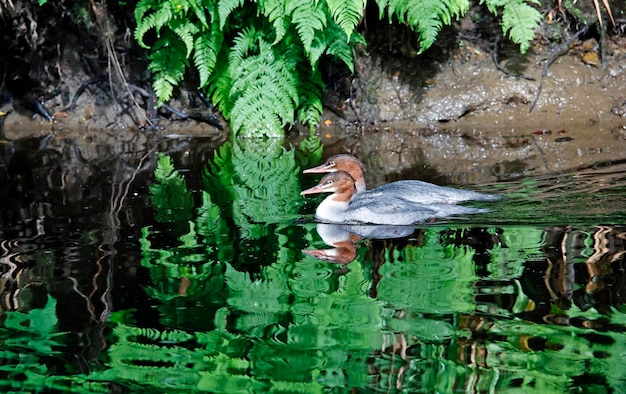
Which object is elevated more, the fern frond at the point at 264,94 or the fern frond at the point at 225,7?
the fern frond at the point at 225,7

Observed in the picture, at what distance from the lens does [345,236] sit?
646 cm

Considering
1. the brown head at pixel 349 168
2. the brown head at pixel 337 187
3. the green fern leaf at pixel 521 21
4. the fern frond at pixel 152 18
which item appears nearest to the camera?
the brown head at pixel 337 187

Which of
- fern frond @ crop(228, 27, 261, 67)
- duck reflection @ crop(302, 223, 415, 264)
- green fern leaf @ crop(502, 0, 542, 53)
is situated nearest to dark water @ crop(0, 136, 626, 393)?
duck reflection @ crop(302, 223, 415, 264)

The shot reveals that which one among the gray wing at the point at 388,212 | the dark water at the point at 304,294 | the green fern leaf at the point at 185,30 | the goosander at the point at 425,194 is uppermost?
the green fern leaf at the point at 185,30

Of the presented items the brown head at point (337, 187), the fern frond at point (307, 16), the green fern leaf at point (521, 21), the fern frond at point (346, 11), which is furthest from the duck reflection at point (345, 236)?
the green fern leaf at point (521, 21)

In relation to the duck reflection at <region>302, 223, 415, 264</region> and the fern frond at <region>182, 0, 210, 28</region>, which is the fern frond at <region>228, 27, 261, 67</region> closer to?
the fern frond at <region>182, 0, 210, 28</region>

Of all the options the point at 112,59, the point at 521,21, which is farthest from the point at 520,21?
the point at 112,59

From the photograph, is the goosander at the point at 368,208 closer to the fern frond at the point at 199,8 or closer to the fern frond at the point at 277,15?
the fern frond at the point at 277,15

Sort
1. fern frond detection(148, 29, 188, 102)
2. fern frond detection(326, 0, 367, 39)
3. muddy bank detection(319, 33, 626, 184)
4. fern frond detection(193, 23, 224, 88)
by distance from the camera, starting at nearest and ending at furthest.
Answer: fern frond detection(326, 0, 367, 39), muddy bank detection(319, 33, 626, 184), fern frond detection(193, 23, 224, 88), fern frond detection(148, 29, 188, 102)

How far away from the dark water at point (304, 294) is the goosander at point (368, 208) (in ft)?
0.57

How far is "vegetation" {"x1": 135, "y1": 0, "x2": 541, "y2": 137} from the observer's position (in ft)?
32.8

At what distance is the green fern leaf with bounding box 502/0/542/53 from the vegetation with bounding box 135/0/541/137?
11 mm

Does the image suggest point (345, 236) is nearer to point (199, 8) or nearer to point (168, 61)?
point (199, 8)

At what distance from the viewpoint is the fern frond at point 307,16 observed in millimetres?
9797
